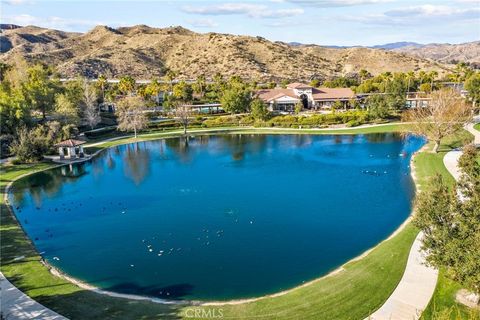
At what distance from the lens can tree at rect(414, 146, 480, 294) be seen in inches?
724

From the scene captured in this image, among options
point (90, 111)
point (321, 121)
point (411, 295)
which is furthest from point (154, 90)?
point (411, 295)

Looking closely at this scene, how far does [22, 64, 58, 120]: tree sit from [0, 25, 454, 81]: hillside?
2684 inches

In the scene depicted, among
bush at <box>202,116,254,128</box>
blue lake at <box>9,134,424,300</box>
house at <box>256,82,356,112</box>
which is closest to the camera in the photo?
blue lake at <box>9,134,424,300</box>

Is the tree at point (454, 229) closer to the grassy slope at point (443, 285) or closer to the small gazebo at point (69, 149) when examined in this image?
the grassy slope at point (443, 285)

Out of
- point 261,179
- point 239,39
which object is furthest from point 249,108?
point 239,39

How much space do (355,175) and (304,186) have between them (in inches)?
297

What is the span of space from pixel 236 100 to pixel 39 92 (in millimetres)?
39684

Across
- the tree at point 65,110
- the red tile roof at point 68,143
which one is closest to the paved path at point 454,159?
the red tile roof at point 68,143

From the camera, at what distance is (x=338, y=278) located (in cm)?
2409

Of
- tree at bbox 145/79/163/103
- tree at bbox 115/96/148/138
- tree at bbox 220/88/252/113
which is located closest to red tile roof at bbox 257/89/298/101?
tree at bbox 220/88/252/113

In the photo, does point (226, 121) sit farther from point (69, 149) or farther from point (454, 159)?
point (454, 159)

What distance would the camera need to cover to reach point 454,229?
2059cm

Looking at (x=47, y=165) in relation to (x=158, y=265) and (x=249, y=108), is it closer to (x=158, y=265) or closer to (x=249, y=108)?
(x=158, y=265)

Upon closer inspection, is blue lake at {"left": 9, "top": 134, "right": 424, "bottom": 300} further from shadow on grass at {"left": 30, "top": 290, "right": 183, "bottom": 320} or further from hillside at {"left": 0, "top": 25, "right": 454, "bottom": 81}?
hillside at {"left": 0, "top": 25, "right": 454, "bottom": 81}
